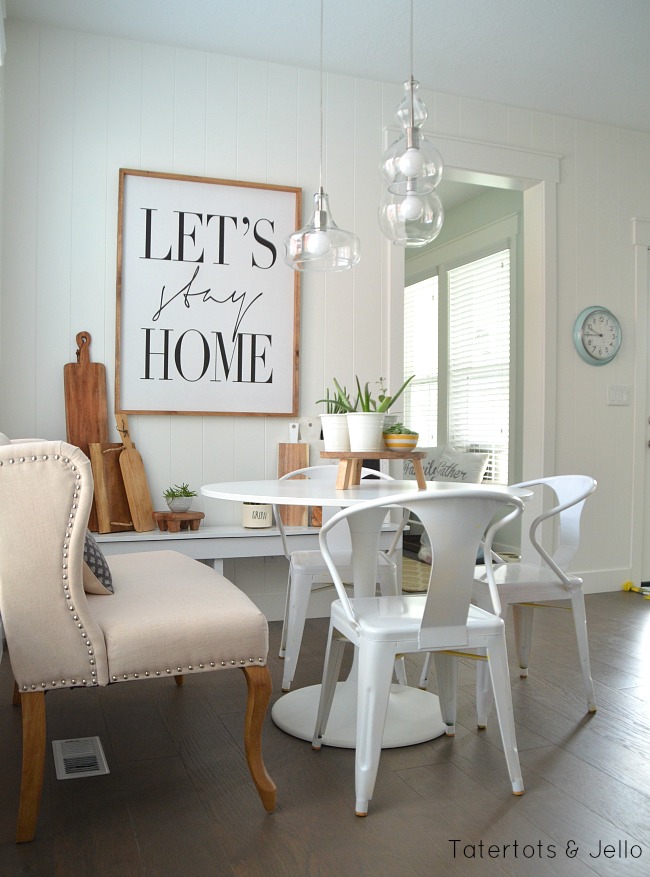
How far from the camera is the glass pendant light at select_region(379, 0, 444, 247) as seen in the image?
7.74 ft

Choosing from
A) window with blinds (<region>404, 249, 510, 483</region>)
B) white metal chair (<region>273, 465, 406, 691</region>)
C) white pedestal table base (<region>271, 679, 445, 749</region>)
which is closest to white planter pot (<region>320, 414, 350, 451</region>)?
white metal chair (<region>273, 465, 406, 691</region>)

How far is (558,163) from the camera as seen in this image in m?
4.54

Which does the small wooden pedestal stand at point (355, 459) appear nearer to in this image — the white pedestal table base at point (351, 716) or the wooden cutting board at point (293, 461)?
the white pedestal table base at point (351, 716)

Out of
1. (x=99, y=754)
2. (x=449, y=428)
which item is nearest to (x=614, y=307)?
(x=449, y=428)

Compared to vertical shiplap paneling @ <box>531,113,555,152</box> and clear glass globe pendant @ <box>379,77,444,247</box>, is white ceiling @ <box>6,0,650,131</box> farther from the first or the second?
clear glass globe pendant @ <box>379,77,444,247</box>

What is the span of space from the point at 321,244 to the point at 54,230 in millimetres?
1580

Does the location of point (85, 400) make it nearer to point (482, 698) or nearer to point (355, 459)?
point (355, 459)

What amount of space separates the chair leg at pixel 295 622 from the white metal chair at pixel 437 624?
2.55 feet

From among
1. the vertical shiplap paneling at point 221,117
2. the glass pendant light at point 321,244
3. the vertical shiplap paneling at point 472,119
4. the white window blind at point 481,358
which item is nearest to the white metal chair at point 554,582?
the glass pendant light at point 321,244

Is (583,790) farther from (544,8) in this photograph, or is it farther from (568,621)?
(544,8)

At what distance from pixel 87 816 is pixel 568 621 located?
268cm

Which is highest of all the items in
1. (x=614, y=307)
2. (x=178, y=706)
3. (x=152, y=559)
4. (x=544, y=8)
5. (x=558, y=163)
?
(x=544, y=8)

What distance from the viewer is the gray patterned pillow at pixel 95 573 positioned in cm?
200

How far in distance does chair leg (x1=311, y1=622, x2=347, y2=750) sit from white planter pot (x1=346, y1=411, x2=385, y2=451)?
588 mm
